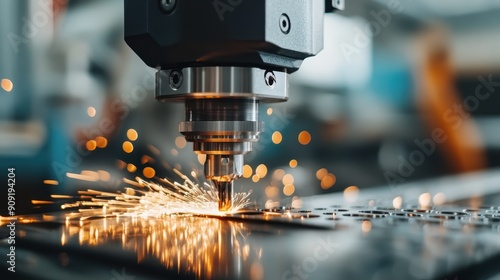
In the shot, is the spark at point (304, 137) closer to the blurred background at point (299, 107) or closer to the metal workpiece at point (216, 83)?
the blurred background at point (299, 107)

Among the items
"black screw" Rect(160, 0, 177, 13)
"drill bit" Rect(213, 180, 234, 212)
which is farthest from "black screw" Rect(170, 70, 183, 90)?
"drill bit" Rect(213, 180, 234, 212)

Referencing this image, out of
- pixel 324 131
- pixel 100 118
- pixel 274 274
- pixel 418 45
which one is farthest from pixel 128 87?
pixel 418 45

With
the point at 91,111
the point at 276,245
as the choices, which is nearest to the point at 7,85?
the point at 91,111

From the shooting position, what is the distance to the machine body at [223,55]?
0.90 m

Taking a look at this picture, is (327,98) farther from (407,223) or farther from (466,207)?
(407,223)

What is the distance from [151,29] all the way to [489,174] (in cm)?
170

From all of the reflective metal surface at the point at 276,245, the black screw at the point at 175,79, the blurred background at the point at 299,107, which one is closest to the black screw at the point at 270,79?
the black screw at the point at 175,79

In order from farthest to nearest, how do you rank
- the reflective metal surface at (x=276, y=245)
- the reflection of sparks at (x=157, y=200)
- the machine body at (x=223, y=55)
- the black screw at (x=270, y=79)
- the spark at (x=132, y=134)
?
the spark at (x=132, y=134) → the reflection of sparks at (x=157, y=200) → the black screw at (x=270, y=79) → the machine body at (x=223, y=55) → the reflective metal surface at (x=276, y=245)

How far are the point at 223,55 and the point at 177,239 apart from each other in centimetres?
32

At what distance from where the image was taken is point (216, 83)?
97 centimetres

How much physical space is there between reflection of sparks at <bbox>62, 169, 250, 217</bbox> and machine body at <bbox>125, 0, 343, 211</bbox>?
252mm

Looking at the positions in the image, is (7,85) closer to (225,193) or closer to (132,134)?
(132,134)

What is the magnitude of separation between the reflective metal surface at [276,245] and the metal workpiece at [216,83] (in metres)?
0.25

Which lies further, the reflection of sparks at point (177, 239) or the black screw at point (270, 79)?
the black screw at point (270, 79)
